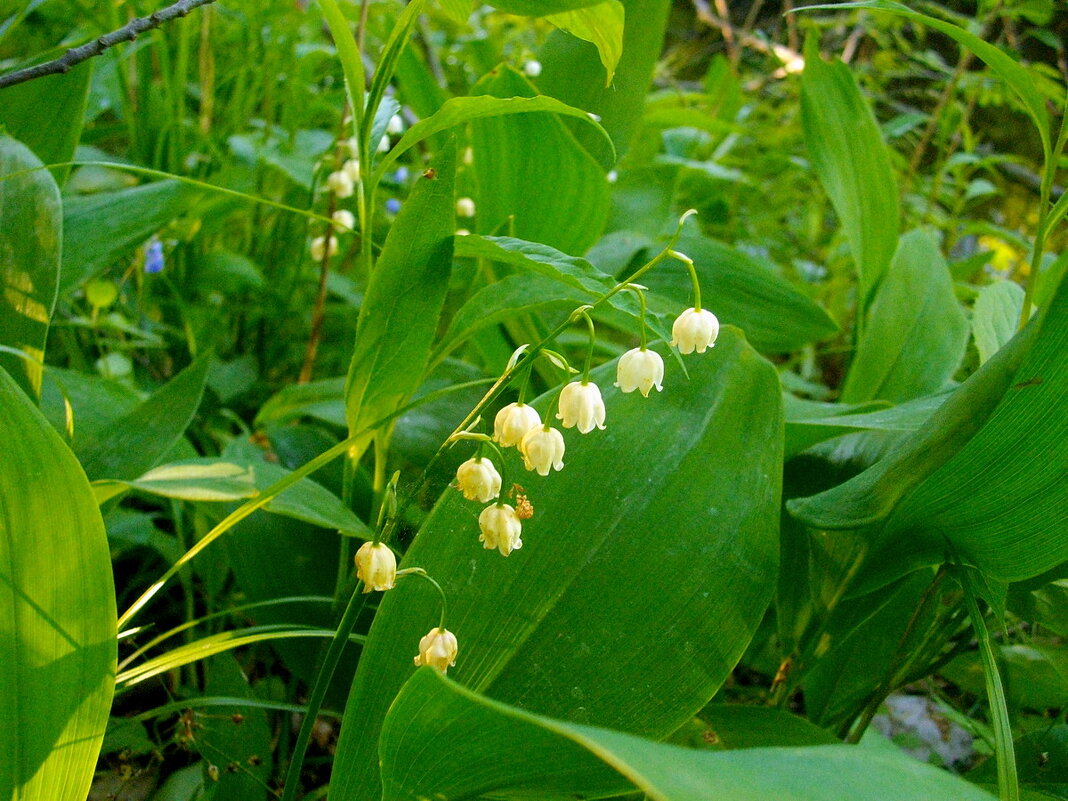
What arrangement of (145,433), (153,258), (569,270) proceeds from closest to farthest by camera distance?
(569,270)
(145,433)
(153,258)

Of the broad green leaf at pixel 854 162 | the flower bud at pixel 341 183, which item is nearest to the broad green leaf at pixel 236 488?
the flower bud at pixel 341 183

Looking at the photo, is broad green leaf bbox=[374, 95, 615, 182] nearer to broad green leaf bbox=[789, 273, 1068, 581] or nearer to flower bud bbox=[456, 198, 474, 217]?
broad green leaf bbox=[789, 273, 1068, 581]

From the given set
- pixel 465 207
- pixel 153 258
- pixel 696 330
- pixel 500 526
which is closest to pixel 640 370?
pixel 696 330

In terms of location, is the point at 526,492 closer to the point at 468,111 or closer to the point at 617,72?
the point at 468,111

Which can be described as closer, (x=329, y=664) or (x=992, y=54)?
(x=329, y=664)

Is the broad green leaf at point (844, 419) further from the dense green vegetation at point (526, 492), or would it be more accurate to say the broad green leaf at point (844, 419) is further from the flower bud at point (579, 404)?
the flower bud at point (579, 404)

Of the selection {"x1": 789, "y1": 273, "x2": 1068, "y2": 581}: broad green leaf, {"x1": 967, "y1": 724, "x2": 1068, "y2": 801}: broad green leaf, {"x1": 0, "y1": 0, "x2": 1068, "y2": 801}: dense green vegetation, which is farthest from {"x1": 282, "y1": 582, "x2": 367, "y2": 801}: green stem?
{"x1": 967, "y1": 724, "x2": 1068, "y2": 801}: broad green leaf
